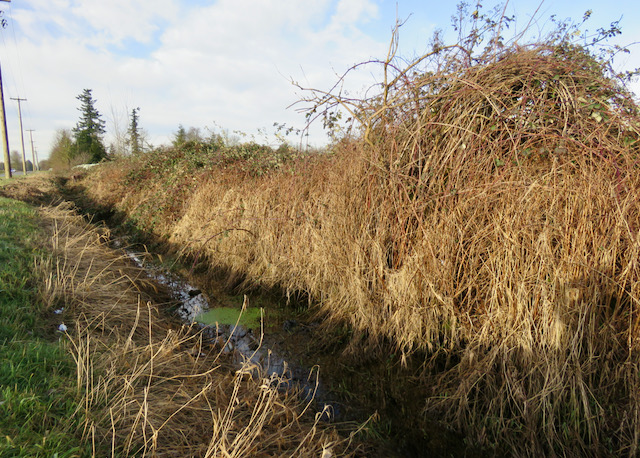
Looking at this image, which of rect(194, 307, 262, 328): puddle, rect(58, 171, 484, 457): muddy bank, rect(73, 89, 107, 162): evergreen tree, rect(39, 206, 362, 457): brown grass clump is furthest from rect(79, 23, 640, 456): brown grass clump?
rect(73, 89, 107, 162): evergreen tree

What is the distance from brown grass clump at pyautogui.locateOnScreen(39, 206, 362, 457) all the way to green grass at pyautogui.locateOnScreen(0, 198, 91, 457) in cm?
10

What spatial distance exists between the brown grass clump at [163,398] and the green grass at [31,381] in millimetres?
98

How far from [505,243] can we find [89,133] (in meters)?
41.5

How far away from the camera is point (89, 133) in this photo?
33969 mm

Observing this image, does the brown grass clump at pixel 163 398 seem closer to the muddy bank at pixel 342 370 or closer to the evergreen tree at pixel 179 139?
the muddy bank at pixel 342 370

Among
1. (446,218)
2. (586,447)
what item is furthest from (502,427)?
(446,218)

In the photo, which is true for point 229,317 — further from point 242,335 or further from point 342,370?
point 342,370

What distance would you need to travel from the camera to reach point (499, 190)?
9.16 feet

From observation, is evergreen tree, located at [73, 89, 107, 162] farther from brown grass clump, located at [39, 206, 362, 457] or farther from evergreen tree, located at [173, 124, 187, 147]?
brown grass clump, located at [39, 206, 362, 457]

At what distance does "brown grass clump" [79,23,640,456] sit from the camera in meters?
2.31

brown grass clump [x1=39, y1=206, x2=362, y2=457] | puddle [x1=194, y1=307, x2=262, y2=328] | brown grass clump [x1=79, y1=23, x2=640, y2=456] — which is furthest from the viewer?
puddle [x1=194, y1=307, x2=262, y2=328]

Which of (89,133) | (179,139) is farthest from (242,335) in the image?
(89,133)

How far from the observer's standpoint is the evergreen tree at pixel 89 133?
31.4 metres

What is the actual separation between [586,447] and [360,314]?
2.02 m
